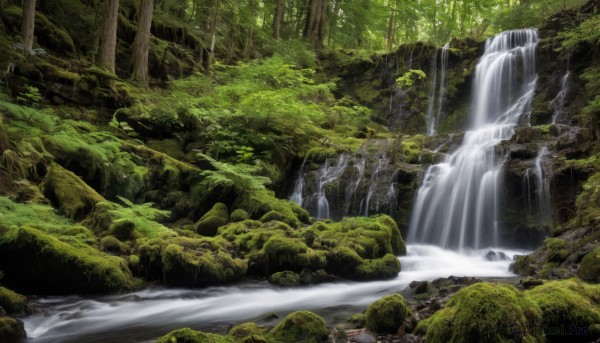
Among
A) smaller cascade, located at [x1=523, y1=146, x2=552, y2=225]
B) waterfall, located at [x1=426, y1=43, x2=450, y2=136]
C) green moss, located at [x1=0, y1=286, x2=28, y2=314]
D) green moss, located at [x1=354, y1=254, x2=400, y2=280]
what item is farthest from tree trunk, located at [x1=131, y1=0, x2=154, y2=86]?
waterfall, located at [x1=426, y1=43, x2=450, y2=136]

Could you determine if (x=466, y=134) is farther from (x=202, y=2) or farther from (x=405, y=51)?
(x=202, y=2)

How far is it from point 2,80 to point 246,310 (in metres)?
8.15

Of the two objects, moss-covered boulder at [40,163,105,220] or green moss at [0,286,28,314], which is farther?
moss-covered boulder at [40,163,105,220]

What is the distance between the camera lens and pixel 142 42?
1456 centimetres

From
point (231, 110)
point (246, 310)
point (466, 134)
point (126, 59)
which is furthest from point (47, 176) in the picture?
point (466, 134)

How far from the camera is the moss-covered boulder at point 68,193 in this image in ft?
27.0

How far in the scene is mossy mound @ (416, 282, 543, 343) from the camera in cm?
362

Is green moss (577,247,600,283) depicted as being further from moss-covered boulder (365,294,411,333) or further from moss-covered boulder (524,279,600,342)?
moss-covered boulder (365,294,411,333)

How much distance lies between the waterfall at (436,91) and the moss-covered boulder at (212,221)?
45.4 feet

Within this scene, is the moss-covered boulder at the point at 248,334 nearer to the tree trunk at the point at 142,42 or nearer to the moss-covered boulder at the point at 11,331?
the moss-covered boulder at the point at 11,331

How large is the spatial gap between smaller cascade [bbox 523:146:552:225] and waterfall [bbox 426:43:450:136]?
32.0ft

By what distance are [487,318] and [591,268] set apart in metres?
3.47

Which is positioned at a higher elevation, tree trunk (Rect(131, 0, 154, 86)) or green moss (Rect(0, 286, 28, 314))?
tree trunk (Rect(131, 0, 154, 86))

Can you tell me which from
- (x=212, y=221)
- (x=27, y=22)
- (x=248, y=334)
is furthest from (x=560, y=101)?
(x=27, y=22)
